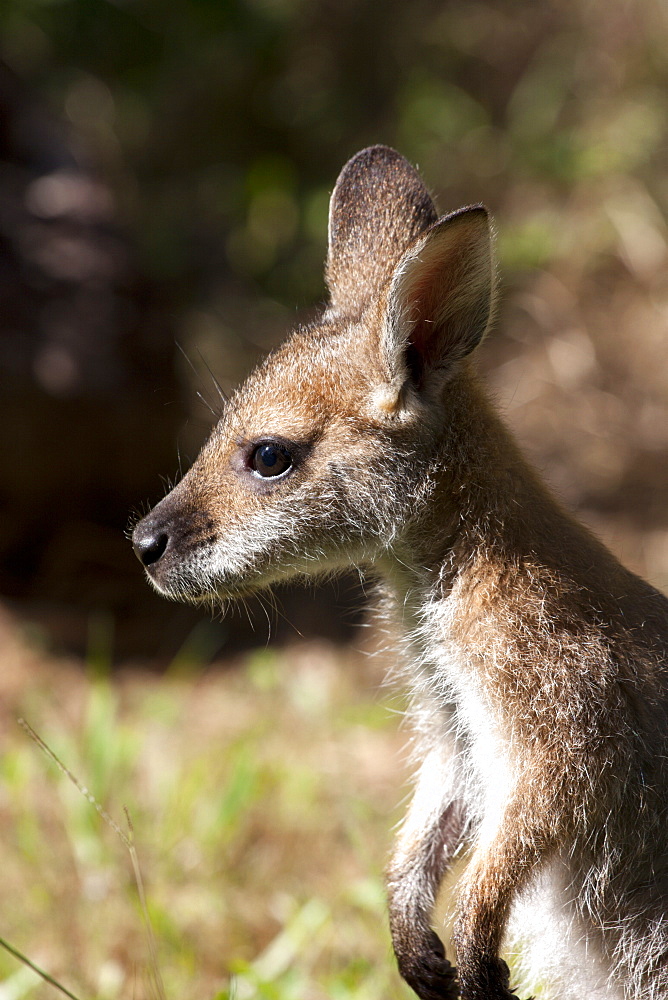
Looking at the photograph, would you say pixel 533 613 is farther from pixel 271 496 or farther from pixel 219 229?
pixel 219 229

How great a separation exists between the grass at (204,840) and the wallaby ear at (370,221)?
1812mm

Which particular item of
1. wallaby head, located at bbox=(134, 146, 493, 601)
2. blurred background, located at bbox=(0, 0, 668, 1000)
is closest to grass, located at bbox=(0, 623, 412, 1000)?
blurred background, located at bbox=(0, 0, 668, 1000)

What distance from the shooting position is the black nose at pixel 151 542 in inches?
126

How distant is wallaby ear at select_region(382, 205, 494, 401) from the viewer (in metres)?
2.77

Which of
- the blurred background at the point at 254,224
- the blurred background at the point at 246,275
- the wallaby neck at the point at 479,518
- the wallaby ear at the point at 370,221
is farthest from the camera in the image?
the blurred background at the point at 254,224

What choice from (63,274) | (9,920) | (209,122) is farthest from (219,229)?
(9,920)

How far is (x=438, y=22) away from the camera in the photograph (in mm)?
9148

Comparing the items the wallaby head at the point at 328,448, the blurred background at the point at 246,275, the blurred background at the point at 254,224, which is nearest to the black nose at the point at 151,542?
the wallaby head at the point at 328,448

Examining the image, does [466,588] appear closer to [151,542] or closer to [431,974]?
[151,542]

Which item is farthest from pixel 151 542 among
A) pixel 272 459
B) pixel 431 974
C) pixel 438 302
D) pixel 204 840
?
pixel 204 840

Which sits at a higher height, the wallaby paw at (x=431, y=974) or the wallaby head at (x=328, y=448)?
the wallaby head at (x=328, y=448)

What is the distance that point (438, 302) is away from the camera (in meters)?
2.96

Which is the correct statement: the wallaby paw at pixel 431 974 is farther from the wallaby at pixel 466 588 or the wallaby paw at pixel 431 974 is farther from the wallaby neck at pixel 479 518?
the wallaby neck at pixel 479 518

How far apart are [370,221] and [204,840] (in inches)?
94.6
